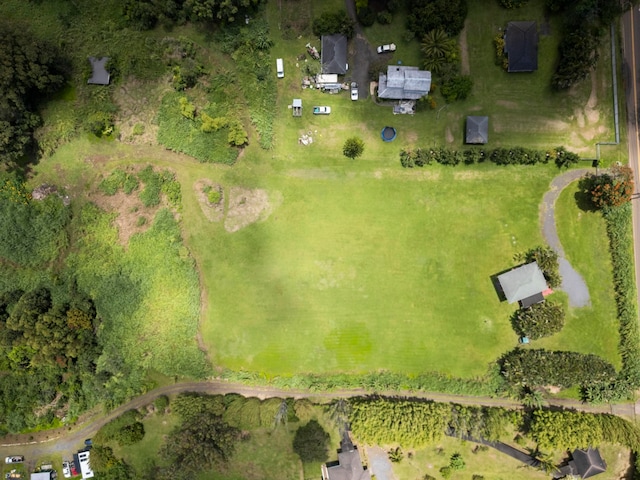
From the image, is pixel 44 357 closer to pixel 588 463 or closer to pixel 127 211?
pixel 127 211

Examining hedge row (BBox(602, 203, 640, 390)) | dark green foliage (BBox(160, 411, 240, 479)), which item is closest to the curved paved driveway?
hedge row (BBox(602, 203, 640, 390))

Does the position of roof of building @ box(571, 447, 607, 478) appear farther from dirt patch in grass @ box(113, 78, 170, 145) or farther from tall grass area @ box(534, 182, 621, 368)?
dirt patch in grass @ box(113, 78, 170, 145)

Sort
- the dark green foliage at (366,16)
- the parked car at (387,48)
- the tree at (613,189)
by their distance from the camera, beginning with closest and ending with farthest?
the tree at (613,189), the dark green foliage at (366,16), the parked car at (387,48)

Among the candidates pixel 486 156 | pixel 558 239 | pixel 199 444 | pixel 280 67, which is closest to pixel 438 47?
pixel 486 156

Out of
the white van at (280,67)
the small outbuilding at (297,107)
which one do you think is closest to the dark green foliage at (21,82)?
the white van at (280,67)

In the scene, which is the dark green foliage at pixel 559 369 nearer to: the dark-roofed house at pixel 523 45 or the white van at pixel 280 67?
the dark-roofed house at pixel 523 45

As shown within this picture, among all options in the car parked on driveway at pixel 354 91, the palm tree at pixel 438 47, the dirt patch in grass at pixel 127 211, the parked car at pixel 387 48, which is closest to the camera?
the palm tree at pixel 438 47

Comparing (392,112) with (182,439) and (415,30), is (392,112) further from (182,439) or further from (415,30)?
(182,439)
